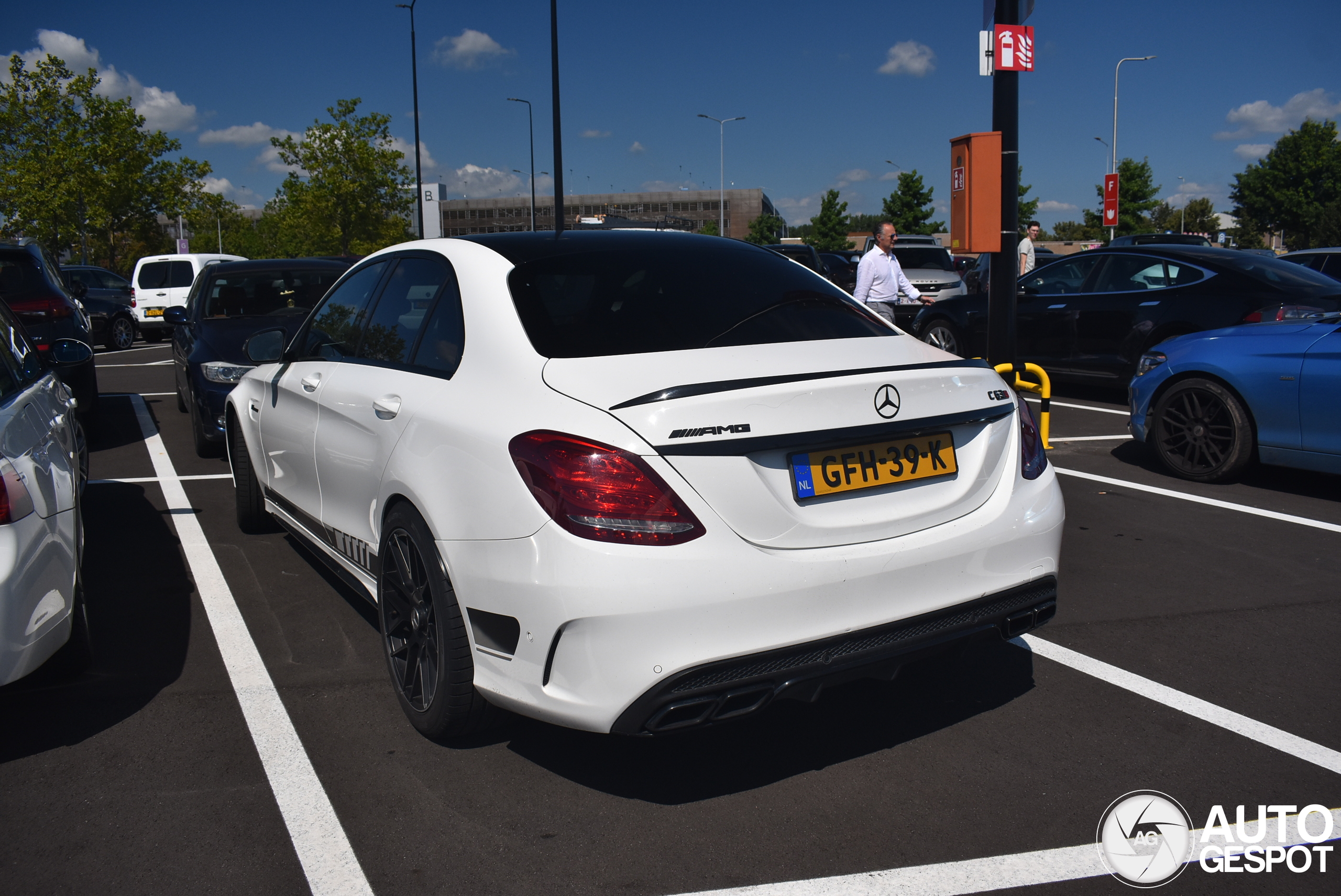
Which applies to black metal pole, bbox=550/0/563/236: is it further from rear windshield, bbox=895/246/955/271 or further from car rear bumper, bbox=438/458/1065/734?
car rear bumper, bbox=438/458/1065/734

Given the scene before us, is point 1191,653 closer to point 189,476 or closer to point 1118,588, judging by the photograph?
point 1118,588

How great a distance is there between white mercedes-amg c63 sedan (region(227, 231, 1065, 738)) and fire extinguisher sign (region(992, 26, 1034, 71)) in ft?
18.1

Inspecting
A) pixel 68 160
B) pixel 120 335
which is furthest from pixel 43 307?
pixel 68 160

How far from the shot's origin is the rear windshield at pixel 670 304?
9.62 feet

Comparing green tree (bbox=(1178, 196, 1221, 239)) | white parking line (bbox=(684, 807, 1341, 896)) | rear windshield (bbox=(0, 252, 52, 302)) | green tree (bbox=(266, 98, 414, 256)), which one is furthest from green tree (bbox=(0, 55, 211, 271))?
green tree (bbox=(1178, 196, 1221, 239))

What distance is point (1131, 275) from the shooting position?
9758 mm

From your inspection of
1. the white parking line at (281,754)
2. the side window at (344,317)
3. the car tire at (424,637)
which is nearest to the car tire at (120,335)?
the white parking line at (281,754)

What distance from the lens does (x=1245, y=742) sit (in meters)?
3.04

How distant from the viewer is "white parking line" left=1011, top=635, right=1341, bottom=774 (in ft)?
9.73

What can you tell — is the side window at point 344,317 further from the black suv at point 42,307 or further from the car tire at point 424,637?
the black suv at point 42,307

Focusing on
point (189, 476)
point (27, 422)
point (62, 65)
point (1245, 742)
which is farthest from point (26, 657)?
point (62, 65)

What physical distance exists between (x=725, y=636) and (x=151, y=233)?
45761 millimetres

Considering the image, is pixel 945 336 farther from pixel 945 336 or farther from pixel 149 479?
pixel 149 479

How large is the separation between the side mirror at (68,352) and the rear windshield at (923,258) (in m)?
20.2
